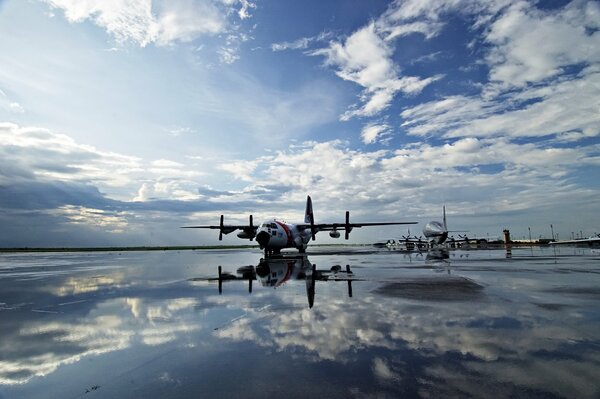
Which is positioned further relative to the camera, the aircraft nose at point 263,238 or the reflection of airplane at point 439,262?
the aircraft nose at point 263,238

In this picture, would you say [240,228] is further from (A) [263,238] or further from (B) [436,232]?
(B) [436,232]

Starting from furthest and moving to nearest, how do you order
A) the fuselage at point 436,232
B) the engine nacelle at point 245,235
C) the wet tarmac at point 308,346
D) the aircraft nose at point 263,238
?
the fuselage at point 436,232 → the engine nacelle at point 245,235 → the aircraft nose at point 263,238 → the wet tarmac at point 308,346

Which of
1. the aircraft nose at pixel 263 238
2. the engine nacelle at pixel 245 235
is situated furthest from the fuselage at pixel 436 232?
the aircraft nose at pixel 263 238

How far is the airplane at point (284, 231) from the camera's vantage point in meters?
32.5

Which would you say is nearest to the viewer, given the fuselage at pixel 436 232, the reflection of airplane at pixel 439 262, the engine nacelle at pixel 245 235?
the reflection of airplane at pixel 439 262

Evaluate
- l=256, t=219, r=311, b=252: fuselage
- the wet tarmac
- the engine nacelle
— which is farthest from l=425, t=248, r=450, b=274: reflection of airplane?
the engine nacelle

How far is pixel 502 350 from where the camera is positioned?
4828 millimetres

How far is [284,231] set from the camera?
35.5 m

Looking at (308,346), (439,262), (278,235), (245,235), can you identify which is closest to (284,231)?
(278,235)

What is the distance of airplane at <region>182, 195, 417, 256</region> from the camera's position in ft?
107

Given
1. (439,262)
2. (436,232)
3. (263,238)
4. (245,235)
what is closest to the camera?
(439,262)

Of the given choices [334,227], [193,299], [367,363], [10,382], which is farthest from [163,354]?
[334,227]

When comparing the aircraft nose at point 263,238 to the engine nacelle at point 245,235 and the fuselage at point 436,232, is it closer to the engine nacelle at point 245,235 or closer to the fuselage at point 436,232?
the engine nacelle at point 245,235

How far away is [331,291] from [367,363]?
6371 mm
